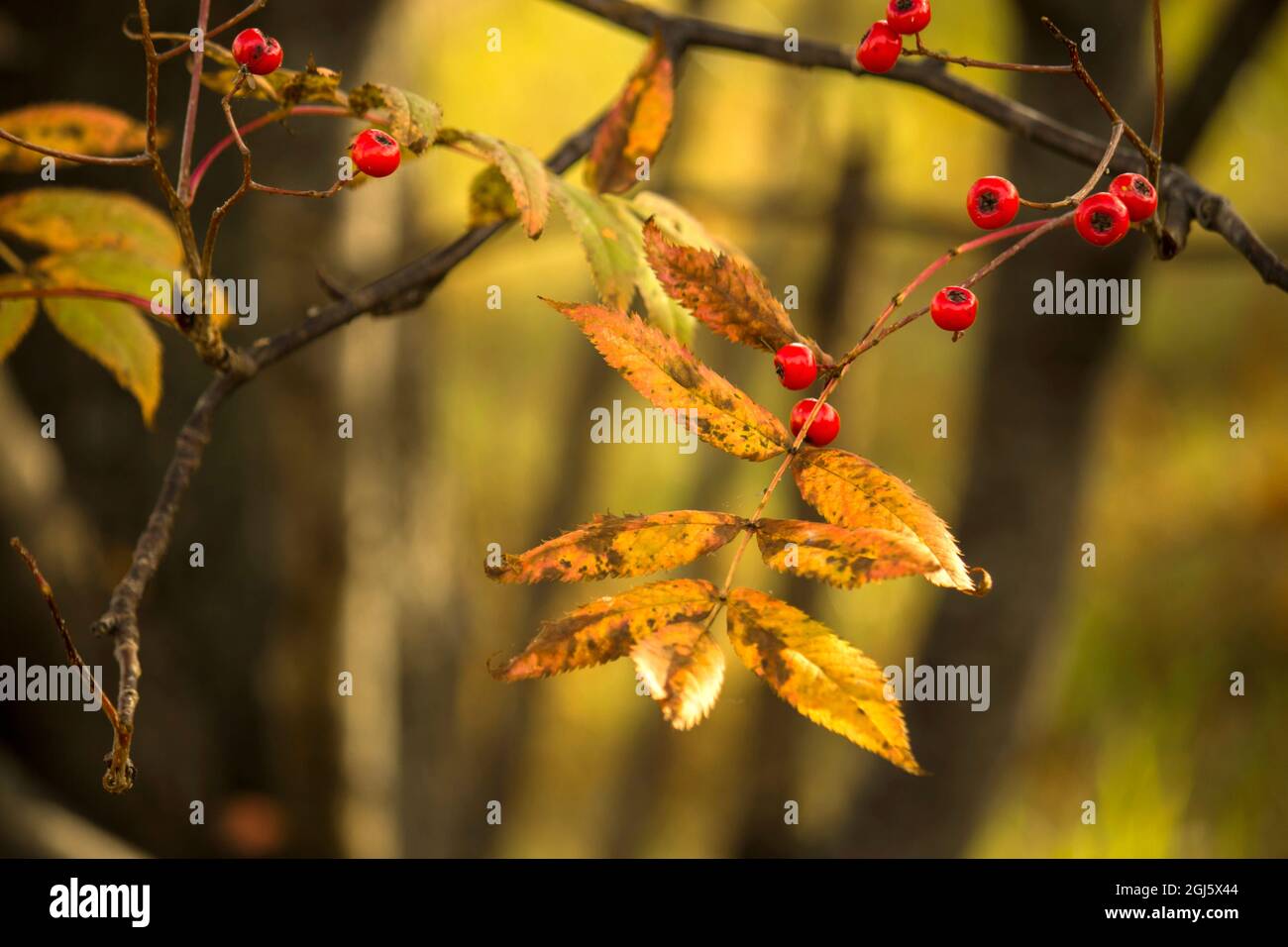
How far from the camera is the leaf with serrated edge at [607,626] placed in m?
0.55

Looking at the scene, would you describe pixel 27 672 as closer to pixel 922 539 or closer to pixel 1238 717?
pixel 922 539

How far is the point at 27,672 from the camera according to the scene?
1719 millimetres

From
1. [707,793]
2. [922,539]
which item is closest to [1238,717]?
[707,793]

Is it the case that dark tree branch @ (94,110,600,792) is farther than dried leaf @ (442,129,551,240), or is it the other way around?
dried leaf @ (442,129,551,240)

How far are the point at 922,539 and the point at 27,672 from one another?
155cm

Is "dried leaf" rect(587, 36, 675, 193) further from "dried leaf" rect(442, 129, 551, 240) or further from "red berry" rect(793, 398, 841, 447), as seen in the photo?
"red berry" rect(793, 398, 841, 447)

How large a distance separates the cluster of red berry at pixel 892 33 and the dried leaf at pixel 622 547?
0.30 m

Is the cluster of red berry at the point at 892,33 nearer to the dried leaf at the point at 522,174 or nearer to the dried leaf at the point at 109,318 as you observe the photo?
the dried leaf at the point at 522,174

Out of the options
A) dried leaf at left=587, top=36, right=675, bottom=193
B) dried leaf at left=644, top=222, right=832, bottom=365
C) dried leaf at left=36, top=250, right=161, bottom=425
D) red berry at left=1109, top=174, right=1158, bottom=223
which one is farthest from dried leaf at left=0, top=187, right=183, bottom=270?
red berry at left=1109, top=174, right=1158, bottom=223

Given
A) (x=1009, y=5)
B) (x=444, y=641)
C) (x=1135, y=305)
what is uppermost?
(x=1009, y=5)

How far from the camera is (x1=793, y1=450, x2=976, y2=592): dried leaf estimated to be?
1.90 ft

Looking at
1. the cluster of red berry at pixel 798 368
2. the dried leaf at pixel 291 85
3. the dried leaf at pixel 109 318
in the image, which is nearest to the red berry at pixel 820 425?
the cluster of red berry at pixel 798 368

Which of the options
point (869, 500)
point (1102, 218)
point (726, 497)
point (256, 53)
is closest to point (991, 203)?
point (1102, 218)

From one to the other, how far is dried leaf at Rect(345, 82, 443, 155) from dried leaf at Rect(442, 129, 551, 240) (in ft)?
0.09
